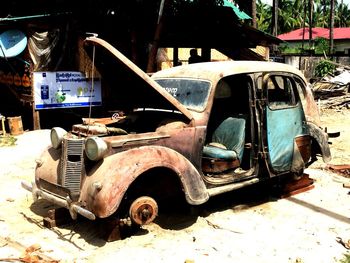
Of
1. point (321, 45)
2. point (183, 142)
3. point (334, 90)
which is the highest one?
point (321, 45)

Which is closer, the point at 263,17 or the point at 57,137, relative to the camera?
the point at 57,137

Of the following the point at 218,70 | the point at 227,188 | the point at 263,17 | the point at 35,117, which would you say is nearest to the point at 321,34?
the point at 263,17

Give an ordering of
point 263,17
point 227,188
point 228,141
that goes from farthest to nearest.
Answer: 1. point 263,17
2. point 228,141
3. point 227,188

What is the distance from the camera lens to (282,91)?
642cm

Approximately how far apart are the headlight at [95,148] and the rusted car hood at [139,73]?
2.79ft

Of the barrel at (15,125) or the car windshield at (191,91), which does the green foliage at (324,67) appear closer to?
the barrel at (15,125)

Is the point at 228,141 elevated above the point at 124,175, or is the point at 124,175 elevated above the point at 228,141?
the point at 228,141

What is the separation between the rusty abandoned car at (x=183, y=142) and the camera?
15.3ft

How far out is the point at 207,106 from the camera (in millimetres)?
5422

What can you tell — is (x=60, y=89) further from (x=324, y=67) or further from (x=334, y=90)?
(x=324, y=67)

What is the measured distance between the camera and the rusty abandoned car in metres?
4.67

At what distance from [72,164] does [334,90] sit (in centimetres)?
1498

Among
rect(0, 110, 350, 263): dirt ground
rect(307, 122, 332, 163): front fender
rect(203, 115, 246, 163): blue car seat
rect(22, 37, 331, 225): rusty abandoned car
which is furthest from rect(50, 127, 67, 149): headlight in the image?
rect(307, 122, 332, 163): front fender

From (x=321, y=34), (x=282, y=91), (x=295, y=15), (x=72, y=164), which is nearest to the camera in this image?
(x=72, y=164)
